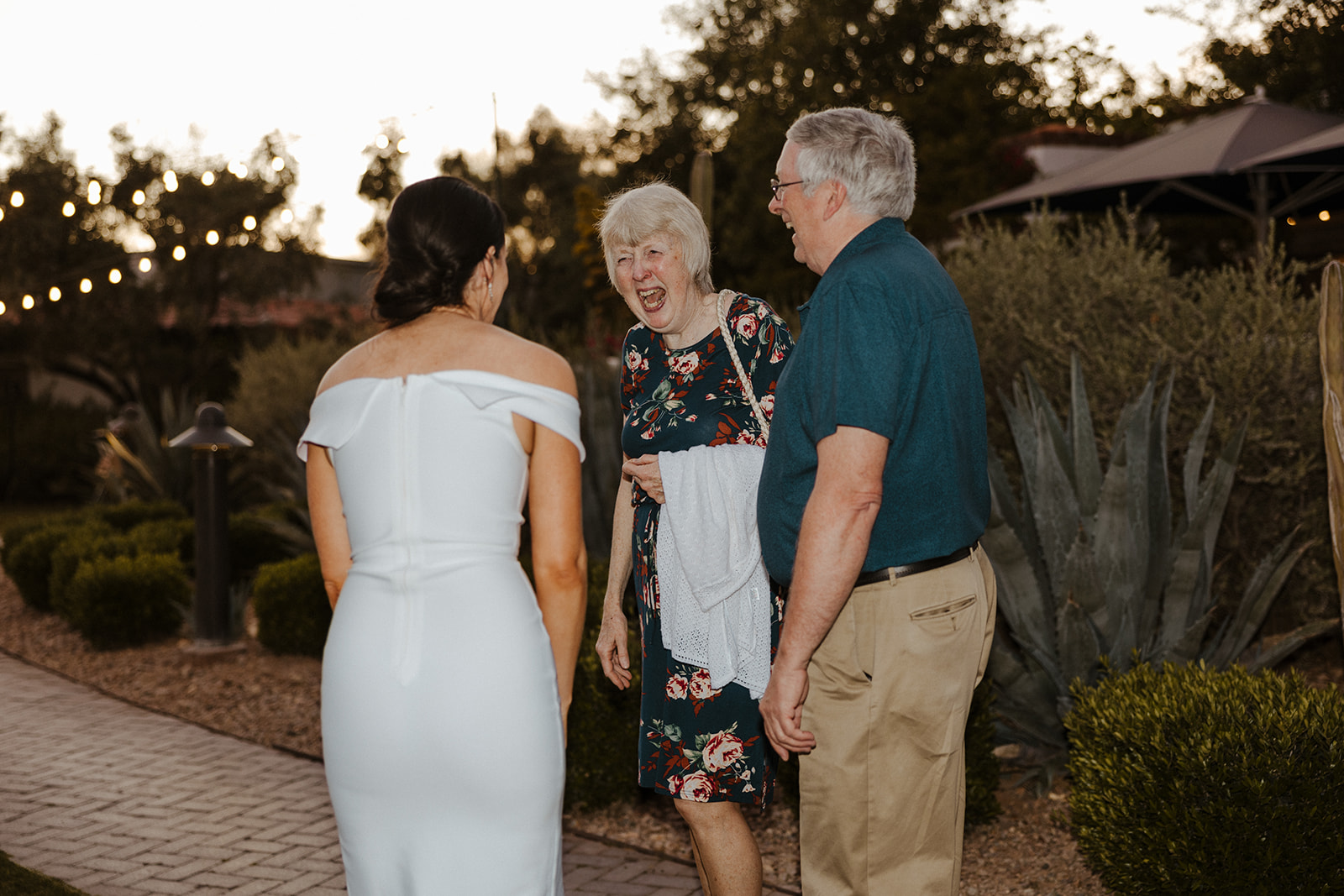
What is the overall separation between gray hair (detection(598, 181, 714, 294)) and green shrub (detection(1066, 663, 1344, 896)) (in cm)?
179

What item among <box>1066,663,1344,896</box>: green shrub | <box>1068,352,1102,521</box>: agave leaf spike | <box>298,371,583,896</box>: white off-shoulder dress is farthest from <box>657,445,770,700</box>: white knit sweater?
<box>1068,352,1102,521</box>: agave leaf spike

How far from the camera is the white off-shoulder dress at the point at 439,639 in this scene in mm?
2064

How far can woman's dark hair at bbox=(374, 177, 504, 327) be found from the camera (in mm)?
2121

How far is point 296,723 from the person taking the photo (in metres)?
6.30

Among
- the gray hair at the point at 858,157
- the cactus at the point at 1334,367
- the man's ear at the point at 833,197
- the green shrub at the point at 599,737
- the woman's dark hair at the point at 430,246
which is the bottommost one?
the green shrub at the point at 599,737

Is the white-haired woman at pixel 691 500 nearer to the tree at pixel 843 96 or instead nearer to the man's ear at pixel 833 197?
the man's ear at pixel 833 197

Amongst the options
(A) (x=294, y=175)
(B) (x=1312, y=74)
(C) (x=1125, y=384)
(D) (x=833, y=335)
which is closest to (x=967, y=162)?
(B) (x=1312, y=74)

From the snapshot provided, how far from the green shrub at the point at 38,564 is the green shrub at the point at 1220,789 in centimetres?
862

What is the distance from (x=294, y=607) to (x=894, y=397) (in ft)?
20.5

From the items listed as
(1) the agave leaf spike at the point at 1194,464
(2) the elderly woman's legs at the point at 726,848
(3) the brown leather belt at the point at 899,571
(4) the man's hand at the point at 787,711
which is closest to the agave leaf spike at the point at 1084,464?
(1) the agave leaf spike at the point at 1194,464

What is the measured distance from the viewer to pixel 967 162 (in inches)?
913

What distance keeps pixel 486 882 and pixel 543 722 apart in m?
0.30

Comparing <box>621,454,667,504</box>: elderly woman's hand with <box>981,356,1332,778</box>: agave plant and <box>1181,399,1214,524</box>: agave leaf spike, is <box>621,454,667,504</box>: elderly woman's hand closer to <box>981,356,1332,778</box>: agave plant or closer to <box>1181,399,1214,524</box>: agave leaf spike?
<box>981,356,1332,778</box>: agave plant

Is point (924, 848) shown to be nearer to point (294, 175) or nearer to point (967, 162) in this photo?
point (967, 162)
